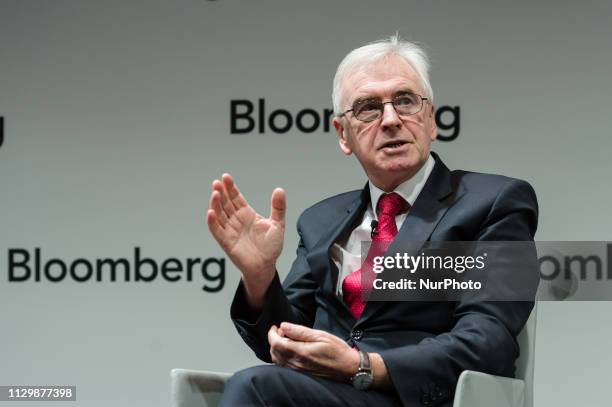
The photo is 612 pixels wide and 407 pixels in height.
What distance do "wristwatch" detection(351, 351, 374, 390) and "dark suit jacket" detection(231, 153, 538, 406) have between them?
5 cm

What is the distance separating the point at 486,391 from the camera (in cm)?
210

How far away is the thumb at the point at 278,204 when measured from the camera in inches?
84.9

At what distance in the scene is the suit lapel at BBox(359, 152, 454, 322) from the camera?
236cm

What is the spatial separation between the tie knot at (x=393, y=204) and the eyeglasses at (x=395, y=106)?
0.73 feet


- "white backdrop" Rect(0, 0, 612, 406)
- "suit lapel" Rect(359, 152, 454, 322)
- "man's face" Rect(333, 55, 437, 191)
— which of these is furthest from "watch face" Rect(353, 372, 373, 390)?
"white backdrop" Rect(0, 0, 612, 406)

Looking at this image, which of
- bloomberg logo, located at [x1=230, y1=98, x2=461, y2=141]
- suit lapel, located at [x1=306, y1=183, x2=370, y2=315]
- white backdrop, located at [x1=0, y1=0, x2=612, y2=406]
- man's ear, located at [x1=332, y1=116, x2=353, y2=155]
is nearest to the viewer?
suit lapel, located at [x1=306, y1=183, x2=370, y2=315]

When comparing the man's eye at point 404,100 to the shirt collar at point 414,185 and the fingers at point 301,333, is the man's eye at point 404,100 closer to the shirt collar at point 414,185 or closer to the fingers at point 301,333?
the shirt collar at point 414,185

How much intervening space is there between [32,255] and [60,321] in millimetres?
322

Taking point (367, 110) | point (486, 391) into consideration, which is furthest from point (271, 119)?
point (486, 391)

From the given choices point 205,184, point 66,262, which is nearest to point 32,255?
point 66,262

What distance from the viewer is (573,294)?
395 centimetres

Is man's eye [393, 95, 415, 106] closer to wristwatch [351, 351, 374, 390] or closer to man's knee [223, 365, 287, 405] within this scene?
wristwatch [351, 351, 374, 390]

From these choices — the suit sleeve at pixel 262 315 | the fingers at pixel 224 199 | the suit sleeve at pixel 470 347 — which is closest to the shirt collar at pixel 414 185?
the suit sleeve at pixel 470 347

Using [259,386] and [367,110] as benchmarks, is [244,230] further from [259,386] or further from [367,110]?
[367,110]
